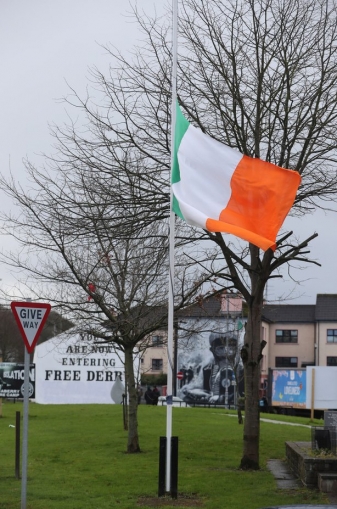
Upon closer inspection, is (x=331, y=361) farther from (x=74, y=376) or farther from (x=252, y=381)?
(x=252, y=381)

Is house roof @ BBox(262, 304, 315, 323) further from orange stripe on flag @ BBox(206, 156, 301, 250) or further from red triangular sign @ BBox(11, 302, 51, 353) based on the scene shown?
red triangular sign @ BBox(11, 302, 51, 353)

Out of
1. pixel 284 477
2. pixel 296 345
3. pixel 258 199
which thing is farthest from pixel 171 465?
pixel 296 345

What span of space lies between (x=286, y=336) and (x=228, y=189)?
235 ft

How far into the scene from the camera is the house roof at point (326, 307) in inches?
3219

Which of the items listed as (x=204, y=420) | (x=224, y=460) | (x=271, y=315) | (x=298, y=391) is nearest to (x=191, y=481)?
(x=224, y=460)

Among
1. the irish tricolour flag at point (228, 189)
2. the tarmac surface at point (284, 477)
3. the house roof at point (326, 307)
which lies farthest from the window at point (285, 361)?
the irish tricolour flag at point (228, 189)

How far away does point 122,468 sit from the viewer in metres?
17.7

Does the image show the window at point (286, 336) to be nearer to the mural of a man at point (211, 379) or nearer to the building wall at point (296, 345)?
the building wall at point (296, 345)

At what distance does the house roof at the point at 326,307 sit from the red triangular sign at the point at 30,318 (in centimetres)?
7119

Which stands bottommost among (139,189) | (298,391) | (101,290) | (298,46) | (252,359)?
(298,391)

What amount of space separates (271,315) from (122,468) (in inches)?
2660

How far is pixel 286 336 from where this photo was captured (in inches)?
3280

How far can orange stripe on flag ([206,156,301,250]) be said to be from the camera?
12.3 m

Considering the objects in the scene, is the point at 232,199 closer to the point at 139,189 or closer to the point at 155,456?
the point at 139,189
